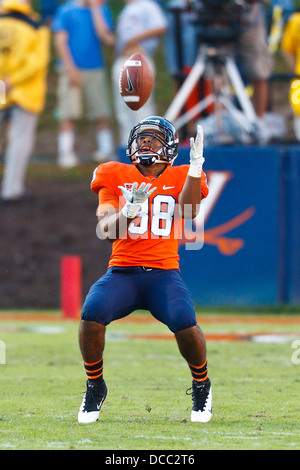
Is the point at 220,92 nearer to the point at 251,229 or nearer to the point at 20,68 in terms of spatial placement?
the point at 251,229

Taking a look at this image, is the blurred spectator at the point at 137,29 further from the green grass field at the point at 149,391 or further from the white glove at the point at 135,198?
the white glove at the point at 135,198

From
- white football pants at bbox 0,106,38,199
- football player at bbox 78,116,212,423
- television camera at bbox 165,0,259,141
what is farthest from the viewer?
white football pants at bbox 0,106,38,199

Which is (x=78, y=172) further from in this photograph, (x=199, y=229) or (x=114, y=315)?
(x=114, y=315)

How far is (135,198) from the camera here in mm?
4695

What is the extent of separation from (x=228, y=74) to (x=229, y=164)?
971mm

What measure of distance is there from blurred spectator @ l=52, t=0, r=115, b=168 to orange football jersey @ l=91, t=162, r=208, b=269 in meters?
7.04

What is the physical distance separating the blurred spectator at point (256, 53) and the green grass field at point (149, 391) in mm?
2767

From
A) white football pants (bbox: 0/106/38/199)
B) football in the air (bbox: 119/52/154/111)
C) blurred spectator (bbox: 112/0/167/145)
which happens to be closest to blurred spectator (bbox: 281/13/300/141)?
blurred spectator (bbox: 112/0/167/145)

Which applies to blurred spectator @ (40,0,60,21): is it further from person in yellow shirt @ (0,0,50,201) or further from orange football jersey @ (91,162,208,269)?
orange football jersey @ (91,162,208,269)

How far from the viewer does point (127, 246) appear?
16.7 feet

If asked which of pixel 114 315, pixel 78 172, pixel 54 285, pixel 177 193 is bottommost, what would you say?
pixel 54 285

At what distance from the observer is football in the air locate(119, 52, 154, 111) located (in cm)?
555
